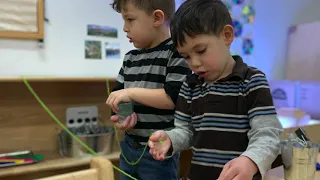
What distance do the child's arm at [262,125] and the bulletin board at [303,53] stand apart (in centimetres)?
202

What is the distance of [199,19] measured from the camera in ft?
2.13

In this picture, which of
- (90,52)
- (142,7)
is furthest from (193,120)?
(90,52)

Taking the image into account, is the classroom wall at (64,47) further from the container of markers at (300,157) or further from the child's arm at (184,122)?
the container of markers at (300,157)

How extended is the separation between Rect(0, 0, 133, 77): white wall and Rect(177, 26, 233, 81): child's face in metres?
1.12

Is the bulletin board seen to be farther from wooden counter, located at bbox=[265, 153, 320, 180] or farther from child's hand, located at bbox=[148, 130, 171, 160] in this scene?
child's hand, located at bbox=[148, 130, 171, 160]

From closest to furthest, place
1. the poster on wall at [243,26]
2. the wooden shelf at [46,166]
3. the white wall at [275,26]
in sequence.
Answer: the wooden shelf at [46,166], the poster on wall at [243,26], the white wall at [275,26]

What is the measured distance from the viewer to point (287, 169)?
675 millimetres

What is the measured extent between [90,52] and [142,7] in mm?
912

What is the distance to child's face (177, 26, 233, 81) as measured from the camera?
0.65 metres

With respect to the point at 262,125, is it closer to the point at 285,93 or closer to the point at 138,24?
the point at 138,24

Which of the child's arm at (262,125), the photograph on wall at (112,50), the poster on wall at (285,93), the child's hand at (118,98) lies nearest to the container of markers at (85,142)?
the photograph on wall at (112,50)

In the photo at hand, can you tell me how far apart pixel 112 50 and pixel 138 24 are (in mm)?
937

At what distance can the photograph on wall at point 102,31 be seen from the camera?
1.72m

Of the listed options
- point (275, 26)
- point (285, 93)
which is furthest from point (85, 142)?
point (275, 26)
